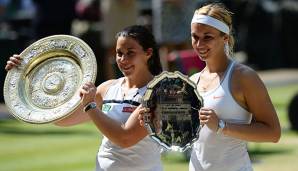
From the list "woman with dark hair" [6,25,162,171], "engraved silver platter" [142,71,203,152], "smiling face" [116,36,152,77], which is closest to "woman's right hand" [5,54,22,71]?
"woman with dark hair" [6,25,162,171]

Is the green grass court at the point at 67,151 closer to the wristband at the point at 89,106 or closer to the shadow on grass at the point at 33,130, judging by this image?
the shadow on grass at the point at 33,130

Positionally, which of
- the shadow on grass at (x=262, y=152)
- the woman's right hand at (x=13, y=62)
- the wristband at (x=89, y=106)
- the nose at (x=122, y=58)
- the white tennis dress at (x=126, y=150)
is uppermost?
the woman's right hand at (x=13, y=62)

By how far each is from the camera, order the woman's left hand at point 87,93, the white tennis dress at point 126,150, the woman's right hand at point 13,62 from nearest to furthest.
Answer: the woman's left hand at point 87,93, the white tennis dress at point 126,150, the woman's right hand at point 13,62

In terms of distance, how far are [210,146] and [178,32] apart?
7372mm

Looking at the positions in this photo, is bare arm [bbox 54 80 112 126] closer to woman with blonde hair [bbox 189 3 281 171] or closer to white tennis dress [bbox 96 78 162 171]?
white tennis dress [bbox 96 78 162 171]

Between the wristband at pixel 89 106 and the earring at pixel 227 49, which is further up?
the earring at pixel 227 49

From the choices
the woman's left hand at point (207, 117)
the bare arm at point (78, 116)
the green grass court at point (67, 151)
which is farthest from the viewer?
the green grass court at point (67, 151)

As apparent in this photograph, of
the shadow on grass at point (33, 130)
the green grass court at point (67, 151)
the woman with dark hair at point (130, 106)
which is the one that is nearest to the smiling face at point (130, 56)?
the woman with dark hair at point (130, 106)

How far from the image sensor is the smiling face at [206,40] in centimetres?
474

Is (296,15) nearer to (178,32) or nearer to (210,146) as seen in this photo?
(178,32)

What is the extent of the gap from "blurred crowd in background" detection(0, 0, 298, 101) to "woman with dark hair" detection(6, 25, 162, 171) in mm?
1302

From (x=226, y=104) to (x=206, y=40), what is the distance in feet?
1.11

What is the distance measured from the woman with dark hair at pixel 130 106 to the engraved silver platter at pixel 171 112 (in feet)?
0.77

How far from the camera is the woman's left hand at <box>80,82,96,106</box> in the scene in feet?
16.0
